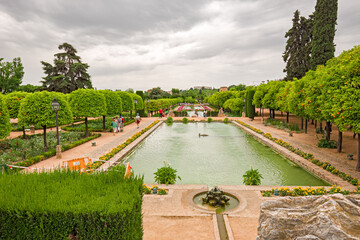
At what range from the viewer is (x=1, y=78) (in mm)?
45188

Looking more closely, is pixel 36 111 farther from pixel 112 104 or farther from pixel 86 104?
pixel 112 104

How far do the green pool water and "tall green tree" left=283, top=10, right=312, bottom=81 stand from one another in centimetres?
2299

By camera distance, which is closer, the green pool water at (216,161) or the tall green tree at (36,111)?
the green pool water at (216,161)


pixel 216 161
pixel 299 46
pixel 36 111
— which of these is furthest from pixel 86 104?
pixel 299 46

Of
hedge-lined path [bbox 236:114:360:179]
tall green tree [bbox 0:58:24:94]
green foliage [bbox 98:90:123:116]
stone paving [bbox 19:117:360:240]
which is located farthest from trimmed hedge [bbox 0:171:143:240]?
tall green tree [bbox 0:58:24:94]

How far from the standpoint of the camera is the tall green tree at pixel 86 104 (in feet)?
64.0

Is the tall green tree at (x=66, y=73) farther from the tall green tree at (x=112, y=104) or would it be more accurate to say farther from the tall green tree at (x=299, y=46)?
the tall green tree at (x=299, y=46)

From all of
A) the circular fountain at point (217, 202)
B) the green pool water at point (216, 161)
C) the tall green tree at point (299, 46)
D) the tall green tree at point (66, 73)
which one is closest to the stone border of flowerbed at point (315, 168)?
the green pool water at point (216, 161)

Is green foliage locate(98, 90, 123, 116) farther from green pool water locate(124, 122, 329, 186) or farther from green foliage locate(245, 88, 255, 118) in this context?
green foliage locate(245, 88, 255, 118)

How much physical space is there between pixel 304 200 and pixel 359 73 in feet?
27.9

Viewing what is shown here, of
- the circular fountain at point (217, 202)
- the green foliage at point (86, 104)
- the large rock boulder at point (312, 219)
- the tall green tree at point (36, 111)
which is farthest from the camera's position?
the green foliage at point (86, 104)

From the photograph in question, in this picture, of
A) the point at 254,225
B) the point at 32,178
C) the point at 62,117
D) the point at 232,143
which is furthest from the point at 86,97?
the point at 254,225

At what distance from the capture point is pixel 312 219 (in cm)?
350

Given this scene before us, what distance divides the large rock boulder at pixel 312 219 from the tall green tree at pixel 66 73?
145 feet
